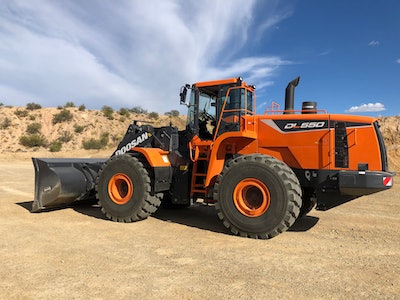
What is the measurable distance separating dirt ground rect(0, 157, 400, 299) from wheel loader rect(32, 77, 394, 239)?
1.72ft

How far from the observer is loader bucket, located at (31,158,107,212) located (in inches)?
304

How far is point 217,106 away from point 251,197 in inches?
82.2

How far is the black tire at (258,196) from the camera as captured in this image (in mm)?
5617

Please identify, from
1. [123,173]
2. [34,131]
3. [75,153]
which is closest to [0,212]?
[123,173]

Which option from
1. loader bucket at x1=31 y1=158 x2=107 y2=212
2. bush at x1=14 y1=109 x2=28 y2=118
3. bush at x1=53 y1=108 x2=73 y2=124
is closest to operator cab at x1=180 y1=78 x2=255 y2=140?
loader bucket at x1=31 y1=158 x2=107 y2=212

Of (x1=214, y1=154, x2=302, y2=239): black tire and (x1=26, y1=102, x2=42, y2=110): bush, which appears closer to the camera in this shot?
(x1=214, y1=154, x2=302, y2=239): black tire

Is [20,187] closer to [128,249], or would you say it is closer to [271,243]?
[128,249]

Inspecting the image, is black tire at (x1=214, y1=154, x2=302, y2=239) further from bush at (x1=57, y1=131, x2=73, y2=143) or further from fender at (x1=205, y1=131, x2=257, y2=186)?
bush at (x1=57, y1=131, x2=73, y2=143)

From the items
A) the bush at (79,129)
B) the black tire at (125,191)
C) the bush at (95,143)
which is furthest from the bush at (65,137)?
the black tire at (125,191)

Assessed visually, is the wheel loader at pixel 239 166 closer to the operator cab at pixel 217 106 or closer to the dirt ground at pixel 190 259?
the operator cab at pixel 217 106

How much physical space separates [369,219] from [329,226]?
4.12ft

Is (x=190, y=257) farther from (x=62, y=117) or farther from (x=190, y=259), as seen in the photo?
(x=62, y=117)

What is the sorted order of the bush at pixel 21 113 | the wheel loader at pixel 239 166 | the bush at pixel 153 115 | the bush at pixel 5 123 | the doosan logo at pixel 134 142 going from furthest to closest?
the bush at pixel 153 115, the bush at pixel 21 113, the bush at pixel 5 123, the doosan logo at pixel 134 142, the wheel loader at pixel 239 166

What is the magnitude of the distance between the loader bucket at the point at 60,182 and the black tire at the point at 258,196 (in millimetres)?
3686
